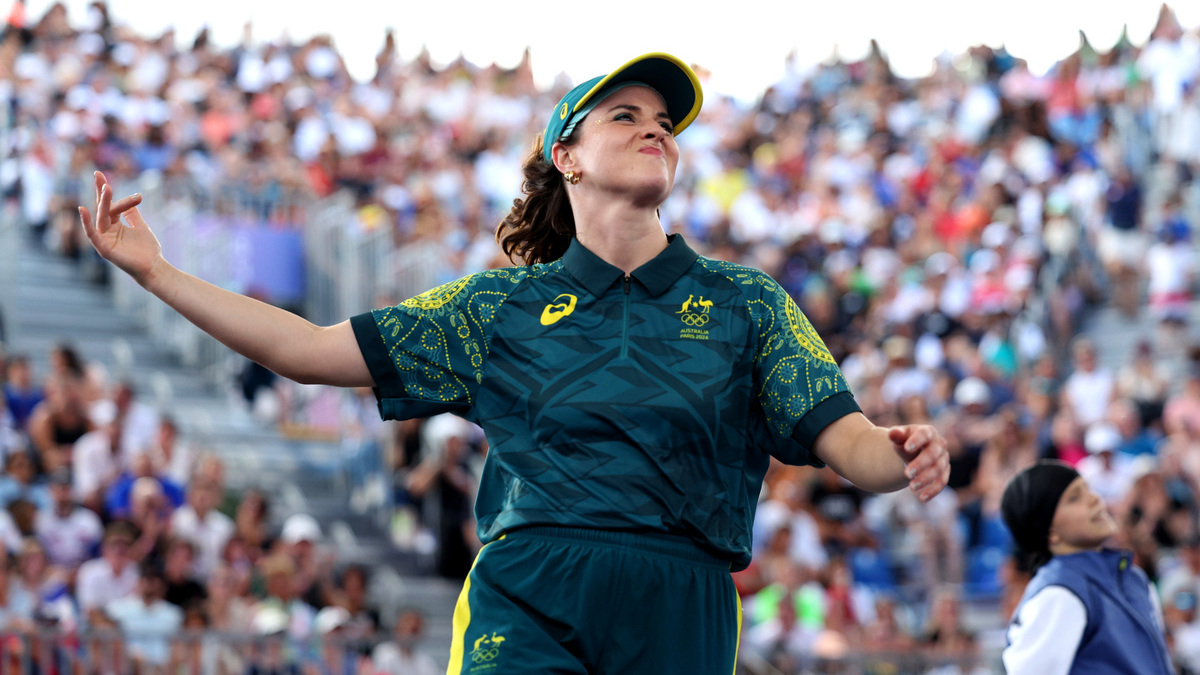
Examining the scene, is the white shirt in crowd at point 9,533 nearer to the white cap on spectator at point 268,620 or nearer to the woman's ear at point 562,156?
the white cap on spectator at point 268,620

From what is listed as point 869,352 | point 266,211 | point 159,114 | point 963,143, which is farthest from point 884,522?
point 159,114

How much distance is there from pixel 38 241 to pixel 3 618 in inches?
256

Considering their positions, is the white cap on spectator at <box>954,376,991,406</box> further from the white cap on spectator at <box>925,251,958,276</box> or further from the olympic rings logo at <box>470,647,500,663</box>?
the olympic rings logo at <box>470,647,500,663</box>

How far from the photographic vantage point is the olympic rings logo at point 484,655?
291 cm

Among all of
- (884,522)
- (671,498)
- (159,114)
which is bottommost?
(884,522)

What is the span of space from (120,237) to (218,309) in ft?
0.83

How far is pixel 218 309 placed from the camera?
3.00 metres

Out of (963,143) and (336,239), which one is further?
(963,143)

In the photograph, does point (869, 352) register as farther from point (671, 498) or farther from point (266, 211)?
point (671, 498)

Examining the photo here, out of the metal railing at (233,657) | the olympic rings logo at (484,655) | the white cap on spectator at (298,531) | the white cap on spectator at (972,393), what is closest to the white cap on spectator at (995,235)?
the white cap on spectator at (972,393)

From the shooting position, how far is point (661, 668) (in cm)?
289

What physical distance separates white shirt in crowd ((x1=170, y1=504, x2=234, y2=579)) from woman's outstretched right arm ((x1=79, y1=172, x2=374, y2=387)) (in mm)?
6744

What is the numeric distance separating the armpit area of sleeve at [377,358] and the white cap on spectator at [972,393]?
10.3 metres

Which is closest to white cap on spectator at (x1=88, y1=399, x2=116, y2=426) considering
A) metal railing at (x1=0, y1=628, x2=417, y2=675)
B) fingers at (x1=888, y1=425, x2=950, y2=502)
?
metal railing at (x1=0, y1=628, x2=417, y2=675)
